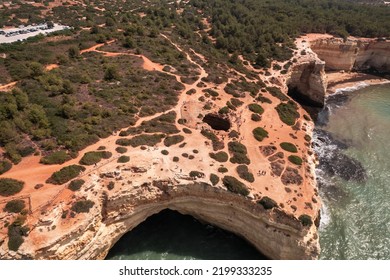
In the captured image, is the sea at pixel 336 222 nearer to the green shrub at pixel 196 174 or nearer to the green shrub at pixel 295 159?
the green shrub at pixel 295 159

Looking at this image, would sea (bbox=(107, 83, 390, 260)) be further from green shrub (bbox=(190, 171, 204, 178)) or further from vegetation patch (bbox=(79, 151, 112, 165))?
vegetation patch (bbox=(79, 151, 112, 165))

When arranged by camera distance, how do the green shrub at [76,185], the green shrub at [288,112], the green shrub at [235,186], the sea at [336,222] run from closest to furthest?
1. the green shrub at [76,185]
2. the green shrub at [235,186]
3. the sea at [336,222]
4. the green shrub at [288,112]

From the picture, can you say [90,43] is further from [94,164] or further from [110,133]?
[94,164]

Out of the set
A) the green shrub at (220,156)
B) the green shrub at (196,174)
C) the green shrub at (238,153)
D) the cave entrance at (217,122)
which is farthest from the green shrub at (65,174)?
the cave entrance at (217,122)

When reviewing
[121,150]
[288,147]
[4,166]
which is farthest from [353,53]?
[4,166]

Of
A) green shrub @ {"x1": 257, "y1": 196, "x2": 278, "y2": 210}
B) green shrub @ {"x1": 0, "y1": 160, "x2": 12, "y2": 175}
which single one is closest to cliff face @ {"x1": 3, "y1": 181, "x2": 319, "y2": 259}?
green shrub @ {"x1": 257, "y1": 196, "x2": 278, "y2": 210}

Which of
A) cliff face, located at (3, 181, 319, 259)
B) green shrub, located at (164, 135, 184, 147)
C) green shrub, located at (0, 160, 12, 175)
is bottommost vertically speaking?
cliff face, located at (3, 181, 319, 259)
